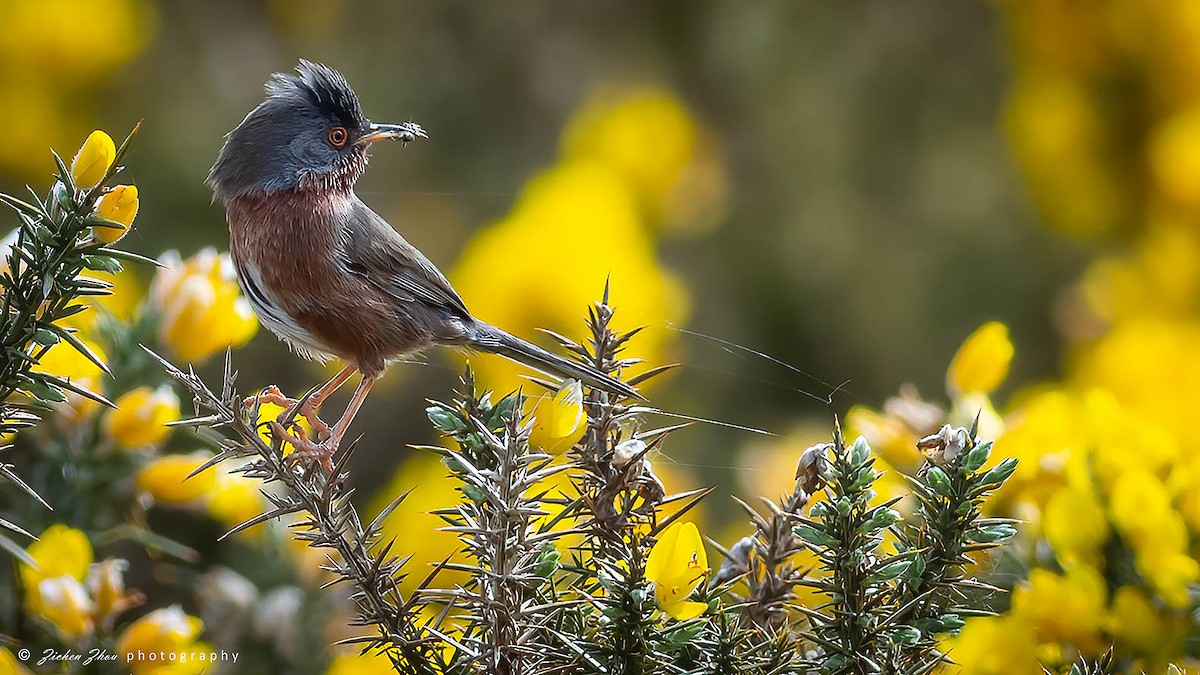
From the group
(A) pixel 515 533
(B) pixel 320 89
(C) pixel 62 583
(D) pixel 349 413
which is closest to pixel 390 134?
(B) pixel 320 89


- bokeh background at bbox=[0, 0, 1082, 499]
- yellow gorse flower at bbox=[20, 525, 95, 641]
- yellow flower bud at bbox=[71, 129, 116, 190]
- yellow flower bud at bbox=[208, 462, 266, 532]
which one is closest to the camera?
yellow flower bud at bbox=[71, 129, 116, 190]

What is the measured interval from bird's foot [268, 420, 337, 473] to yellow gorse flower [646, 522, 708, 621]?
19 cm

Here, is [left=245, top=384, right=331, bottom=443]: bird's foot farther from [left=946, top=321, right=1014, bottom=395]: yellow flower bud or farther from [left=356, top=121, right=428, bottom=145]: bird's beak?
[left=946, top=321, right=1014, bottom=395]: yellow flower bud

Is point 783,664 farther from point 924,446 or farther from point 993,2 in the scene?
point 993,2

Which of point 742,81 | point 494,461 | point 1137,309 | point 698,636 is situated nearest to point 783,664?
point 698,636

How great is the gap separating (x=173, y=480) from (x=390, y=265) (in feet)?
0.84

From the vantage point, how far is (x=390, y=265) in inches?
32.4

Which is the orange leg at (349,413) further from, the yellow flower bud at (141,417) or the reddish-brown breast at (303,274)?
the yellow flower bud at (141,417)

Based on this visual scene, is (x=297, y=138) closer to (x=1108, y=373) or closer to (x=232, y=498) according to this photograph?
(x=232, y=498)

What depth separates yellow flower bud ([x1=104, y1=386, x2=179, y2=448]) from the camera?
0.84 m

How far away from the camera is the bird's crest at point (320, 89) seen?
723mm

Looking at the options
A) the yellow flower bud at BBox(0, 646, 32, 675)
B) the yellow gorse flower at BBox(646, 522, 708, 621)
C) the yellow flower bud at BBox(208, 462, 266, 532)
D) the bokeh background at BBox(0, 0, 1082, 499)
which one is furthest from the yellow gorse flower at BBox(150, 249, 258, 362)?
the bokeh background at BBox(0, 0, 1082, 499)

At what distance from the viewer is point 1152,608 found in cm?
78

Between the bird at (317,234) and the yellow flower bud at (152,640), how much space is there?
199 millimetres
